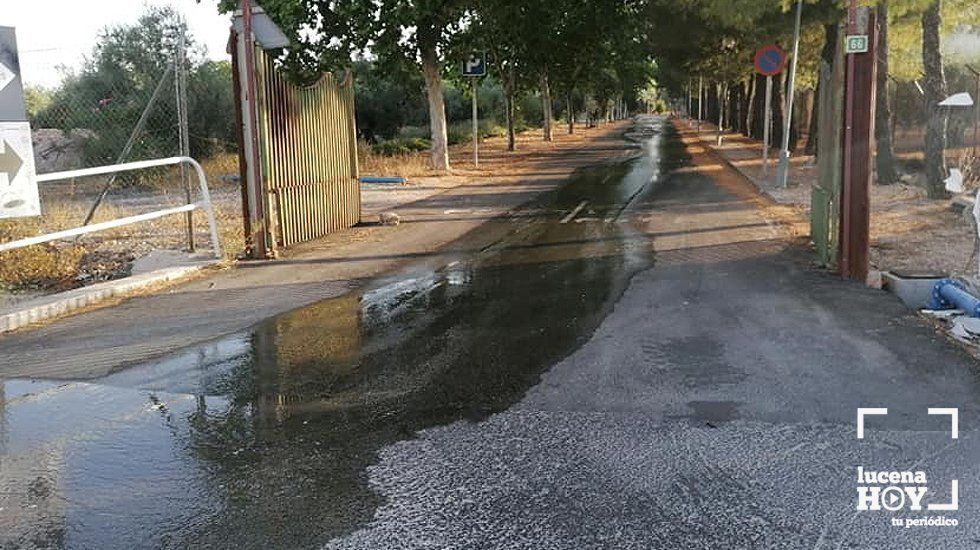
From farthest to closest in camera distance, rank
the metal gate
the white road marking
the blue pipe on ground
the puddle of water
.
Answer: the white road marking < the metal gate < the blue pipe on ground < the puddle of water

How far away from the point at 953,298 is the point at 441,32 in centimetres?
1993

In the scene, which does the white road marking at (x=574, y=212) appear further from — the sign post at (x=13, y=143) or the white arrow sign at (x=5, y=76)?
the white arrow sign at (x=5, y=76)

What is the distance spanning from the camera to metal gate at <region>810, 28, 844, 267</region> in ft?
31.2

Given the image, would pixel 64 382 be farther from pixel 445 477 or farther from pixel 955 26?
pixel 955 26

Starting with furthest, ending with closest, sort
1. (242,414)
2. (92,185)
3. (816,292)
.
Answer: (92,185), (816,292), (242,414)

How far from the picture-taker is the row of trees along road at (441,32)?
22.7 metres

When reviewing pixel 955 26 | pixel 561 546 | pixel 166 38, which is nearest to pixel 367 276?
pixel 561 546

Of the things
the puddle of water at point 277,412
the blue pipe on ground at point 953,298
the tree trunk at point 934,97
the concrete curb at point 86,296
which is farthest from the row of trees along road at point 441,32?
the blue pipe on ground at point 953,298

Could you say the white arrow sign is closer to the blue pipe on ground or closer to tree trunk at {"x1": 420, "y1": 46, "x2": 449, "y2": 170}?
the blue pipe on ground

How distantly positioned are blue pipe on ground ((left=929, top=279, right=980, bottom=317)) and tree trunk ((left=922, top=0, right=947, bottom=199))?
9.30m

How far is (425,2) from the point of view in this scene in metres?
22.0

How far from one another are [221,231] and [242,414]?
829cm

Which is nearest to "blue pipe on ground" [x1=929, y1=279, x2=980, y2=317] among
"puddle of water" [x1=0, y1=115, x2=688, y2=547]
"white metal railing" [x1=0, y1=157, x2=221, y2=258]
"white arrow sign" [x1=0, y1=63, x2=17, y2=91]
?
"puddle of water" [x1=0, y1=115, x2=688, y2=547]

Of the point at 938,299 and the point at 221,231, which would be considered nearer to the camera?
the point at 938,299
